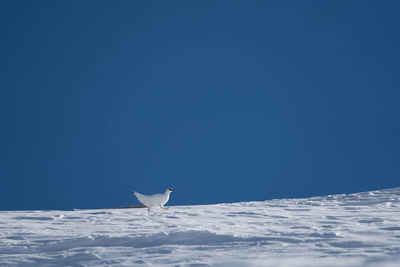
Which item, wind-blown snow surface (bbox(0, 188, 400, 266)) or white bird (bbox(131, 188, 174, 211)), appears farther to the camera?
white bird (bbox(131, 188, 174, 211))

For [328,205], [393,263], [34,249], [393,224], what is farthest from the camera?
[328,205]

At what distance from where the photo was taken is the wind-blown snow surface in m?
2.64

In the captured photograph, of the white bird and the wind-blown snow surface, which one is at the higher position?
the white bird

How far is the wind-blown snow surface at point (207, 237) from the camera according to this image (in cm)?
264

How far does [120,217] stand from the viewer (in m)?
4.65

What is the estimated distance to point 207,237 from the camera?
10.6 feet

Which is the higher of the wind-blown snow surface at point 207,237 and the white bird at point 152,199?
the white bird at point 152,199

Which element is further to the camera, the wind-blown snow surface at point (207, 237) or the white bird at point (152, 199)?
the white bird at point (152, 199)

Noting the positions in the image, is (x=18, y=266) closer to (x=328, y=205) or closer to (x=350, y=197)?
(x=328, y=205)

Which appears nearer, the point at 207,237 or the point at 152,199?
the point at 207,237

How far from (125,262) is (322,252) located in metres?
1.20

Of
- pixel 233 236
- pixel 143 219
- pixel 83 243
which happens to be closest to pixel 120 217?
pixel 143 219

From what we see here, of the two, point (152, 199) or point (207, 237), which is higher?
point (152, 199)

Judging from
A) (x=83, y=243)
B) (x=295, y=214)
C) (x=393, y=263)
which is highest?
(x=295, y=214)
